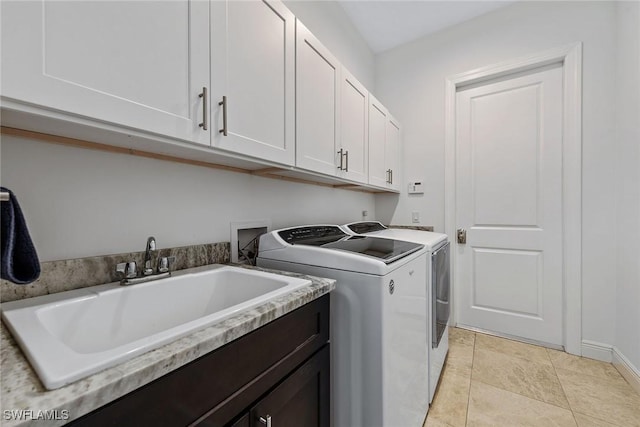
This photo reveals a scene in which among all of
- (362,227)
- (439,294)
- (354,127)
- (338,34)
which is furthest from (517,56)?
(439,294)

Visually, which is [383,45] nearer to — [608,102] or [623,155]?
[608,102]

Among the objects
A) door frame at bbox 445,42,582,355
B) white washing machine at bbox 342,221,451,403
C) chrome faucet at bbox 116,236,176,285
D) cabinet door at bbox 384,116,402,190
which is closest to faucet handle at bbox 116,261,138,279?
→ chrome faucet at bbox 116,236,176,285

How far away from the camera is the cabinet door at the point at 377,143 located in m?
2.10

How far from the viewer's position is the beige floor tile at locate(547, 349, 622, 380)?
1835 mm

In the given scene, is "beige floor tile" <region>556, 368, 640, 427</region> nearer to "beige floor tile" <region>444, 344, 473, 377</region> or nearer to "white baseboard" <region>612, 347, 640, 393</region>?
"white baseboard" <region>612, 347, 640, 393</region>

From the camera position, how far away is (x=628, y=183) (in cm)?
178

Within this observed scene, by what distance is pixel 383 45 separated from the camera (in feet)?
9.41

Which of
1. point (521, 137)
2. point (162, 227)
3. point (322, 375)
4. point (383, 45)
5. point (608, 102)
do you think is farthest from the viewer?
point (383, 45)

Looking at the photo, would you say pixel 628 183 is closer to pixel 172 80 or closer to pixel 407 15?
pixel 407 15

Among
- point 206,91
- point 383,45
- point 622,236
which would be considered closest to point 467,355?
point 622,236

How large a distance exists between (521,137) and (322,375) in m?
2.53

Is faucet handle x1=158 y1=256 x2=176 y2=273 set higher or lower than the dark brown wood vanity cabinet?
higher

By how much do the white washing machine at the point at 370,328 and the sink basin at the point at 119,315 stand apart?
218mm

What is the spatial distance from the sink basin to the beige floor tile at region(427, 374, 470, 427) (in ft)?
4.15
